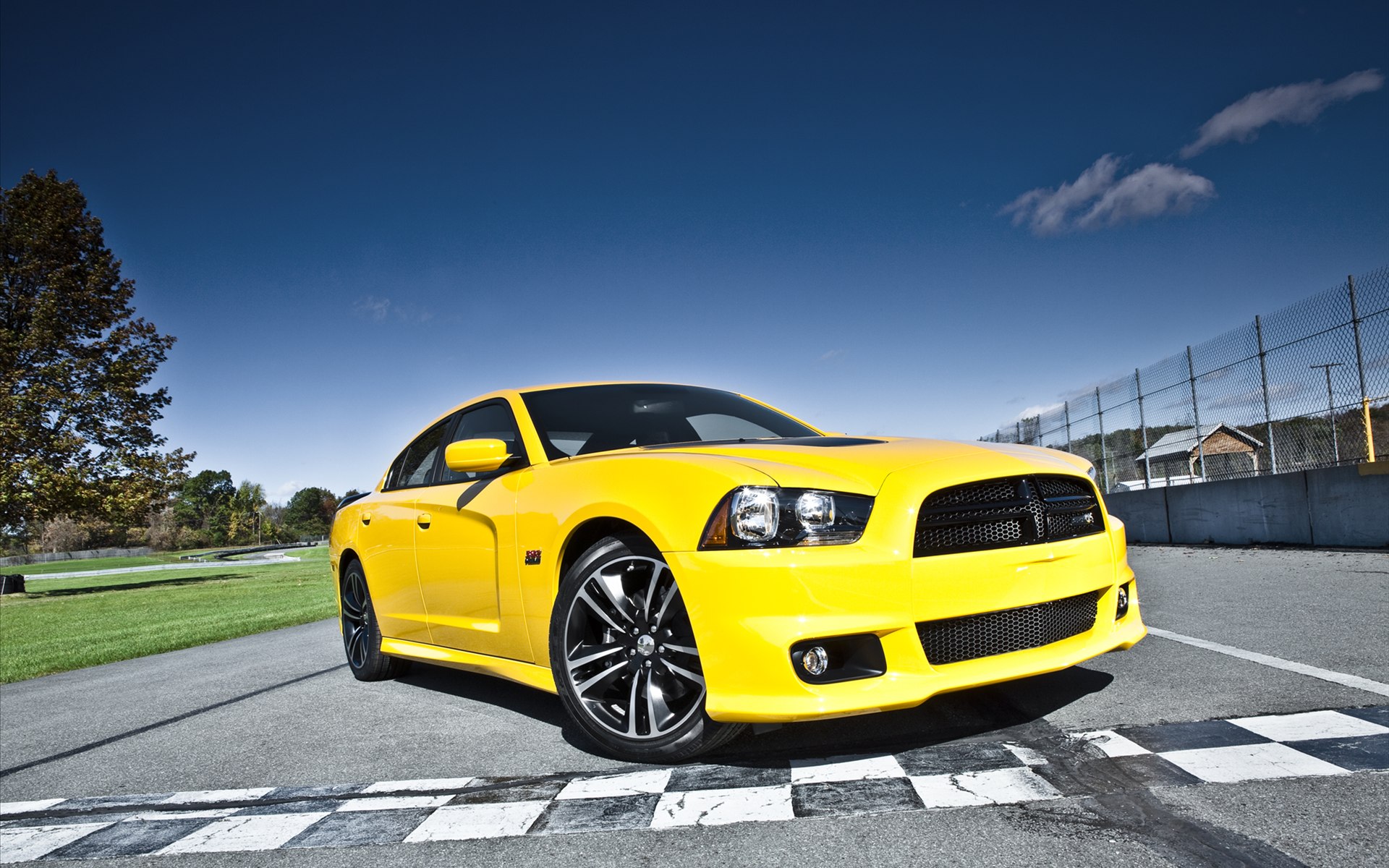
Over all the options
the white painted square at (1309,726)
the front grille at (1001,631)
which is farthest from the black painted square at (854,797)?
the white painted square at (1309,726)

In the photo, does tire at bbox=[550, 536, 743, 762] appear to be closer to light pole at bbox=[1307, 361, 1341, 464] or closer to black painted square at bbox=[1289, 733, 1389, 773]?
black painted square at bbox=[1289, 733, 1389, 773]

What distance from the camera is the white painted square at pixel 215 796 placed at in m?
3.09

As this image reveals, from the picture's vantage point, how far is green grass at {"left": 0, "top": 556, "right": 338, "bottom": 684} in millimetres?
8922

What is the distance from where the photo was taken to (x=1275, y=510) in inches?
447

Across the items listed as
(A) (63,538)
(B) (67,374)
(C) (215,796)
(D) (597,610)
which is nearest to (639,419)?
(D) (597,610)

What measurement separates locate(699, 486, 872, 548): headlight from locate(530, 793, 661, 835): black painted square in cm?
79

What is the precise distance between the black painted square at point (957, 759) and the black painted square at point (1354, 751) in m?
0.83

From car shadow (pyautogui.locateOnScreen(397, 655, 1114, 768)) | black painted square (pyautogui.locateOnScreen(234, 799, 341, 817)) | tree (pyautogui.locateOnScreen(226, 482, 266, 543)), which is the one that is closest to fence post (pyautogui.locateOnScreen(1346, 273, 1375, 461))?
car shadow (pyautogui.locateOnScreen(397, 655, 1114, 768))

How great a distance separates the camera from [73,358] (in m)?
23.1

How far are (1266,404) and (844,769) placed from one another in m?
11.5

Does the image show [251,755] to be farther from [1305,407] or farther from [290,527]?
[290,527]

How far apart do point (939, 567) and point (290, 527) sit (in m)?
160

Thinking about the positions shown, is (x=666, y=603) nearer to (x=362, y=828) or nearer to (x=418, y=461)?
(x=362, y=828)

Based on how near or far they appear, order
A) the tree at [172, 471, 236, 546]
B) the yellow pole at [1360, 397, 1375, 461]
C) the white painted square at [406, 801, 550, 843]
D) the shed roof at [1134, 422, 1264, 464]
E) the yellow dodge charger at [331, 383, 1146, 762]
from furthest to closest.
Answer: the tree at [172, 471, 236, 546]
the shed roof at [1134, 422, 1264, 464]
the yellow pole at [1360, 397, 1375, 461]
the yellow dodge charger at [331, 383, 1146, 762]
the white painted square at [406, 801, 550, 843]
